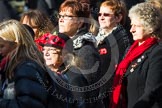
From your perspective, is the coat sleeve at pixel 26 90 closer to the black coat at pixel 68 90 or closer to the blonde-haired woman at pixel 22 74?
the blonde-haired woman at pixel 22 74

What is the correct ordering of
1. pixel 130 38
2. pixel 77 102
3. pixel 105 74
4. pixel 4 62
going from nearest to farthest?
pixel 4 62 < pixel 77 102 < pixel 105 74 < pixel 130 38

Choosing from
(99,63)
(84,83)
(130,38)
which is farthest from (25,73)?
(130,38)

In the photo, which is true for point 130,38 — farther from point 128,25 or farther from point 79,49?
point 79,49

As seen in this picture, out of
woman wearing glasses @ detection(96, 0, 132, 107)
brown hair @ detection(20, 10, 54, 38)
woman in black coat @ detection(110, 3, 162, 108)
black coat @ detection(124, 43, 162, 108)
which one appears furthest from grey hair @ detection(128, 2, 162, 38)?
→ brown hair @ detection(20, 10, 54, 38)

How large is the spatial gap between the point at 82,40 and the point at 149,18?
2.28 ft

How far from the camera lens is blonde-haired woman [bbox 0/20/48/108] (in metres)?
4.19

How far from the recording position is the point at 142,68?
5172 mm

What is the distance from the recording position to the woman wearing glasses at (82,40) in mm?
5309

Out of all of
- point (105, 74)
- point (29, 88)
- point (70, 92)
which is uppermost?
point (29, 88)

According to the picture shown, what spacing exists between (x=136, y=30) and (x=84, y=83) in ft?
2.42

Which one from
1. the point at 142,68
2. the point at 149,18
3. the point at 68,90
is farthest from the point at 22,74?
the point at 149,18

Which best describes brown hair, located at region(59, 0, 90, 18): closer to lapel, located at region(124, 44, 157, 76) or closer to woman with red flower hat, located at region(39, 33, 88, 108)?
woman with red flower hat, located at region(39, 33, 88, 108)

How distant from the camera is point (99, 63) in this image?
18.3 ft

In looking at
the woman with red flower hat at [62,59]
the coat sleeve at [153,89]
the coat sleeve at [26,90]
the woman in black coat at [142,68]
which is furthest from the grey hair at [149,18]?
the coat sleeve at [26,90]
